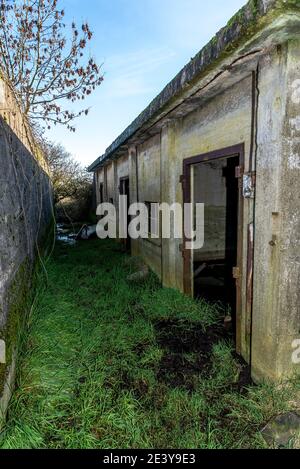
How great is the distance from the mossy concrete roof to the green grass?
3.16 meters

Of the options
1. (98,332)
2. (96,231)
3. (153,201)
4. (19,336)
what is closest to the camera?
(19,336)

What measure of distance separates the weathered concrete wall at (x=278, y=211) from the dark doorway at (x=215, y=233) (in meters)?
1.44

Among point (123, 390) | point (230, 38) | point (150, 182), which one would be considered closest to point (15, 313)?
point (123, 390)

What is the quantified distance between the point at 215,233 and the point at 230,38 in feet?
19.3

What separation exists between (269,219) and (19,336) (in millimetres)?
2885

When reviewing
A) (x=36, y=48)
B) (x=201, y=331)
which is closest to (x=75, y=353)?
(x=201, y=331)

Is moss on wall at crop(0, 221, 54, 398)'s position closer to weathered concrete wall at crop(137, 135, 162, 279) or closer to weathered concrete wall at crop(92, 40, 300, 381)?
weathered concrete wall at crop(92, 40, 300, 381)

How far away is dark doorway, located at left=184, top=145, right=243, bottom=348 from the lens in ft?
15.8

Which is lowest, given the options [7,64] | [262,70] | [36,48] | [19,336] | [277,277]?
[19,336]

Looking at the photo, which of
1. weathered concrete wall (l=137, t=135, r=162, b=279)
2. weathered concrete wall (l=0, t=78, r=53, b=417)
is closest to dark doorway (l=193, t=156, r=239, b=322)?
weathered concrete wall (l=137, t=135, r=162, b=279)

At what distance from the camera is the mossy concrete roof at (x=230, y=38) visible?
1.93 metres

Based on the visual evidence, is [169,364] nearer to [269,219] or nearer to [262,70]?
[269,219]

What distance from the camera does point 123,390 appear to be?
9.10 feet
